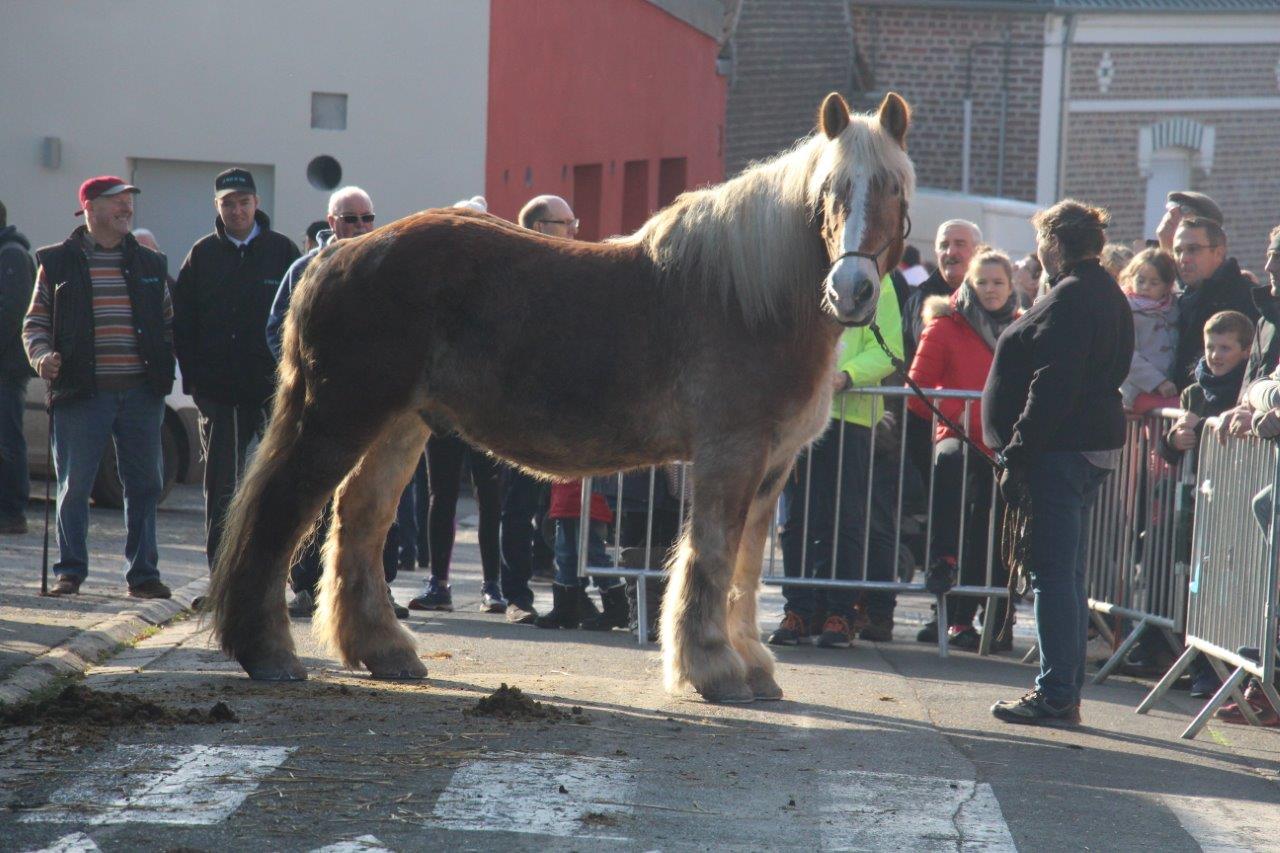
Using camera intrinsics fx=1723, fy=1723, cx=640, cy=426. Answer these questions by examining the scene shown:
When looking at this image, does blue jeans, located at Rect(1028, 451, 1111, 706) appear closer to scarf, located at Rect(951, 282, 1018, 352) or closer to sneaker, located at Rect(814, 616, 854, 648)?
sneaker, located at Rect(814, 616, 854, 648)

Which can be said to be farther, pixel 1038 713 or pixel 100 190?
pixel 100 190

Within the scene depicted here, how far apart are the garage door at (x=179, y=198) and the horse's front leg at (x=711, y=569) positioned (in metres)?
10.5

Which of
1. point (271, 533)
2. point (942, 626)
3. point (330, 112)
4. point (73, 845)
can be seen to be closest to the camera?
point (73, 845)

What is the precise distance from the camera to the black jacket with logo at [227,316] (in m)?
8.98

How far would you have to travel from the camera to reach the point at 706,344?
6.88 metres

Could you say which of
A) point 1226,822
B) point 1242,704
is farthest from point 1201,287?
point 1226,822

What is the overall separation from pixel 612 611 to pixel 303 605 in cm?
166

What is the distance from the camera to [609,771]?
5.75m

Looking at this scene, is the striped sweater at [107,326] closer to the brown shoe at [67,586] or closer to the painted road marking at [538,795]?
the brown shoe at [67,586]

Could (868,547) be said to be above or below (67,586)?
above

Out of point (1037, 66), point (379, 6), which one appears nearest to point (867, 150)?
point (379, 6)

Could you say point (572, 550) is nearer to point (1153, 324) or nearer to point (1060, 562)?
point (1060, 562)

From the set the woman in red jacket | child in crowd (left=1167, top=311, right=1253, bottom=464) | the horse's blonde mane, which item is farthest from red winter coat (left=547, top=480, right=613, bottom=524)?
child in crowd (left=1167, top=311, right=1253, bottom=464)

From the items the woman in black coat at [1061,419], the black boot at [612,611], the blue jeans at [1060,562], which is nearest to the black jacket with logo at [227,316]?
the black boot at [612,611]
